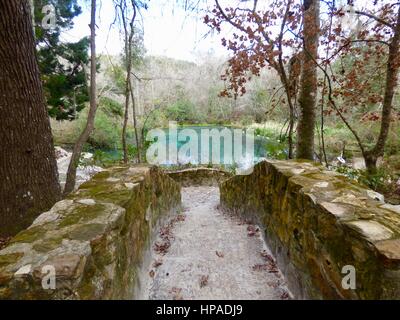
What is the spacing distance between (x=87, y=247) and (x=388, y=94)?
14.0ft

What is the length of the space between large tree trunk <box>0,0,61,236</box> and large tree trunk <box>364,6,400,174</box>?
14.8 ft

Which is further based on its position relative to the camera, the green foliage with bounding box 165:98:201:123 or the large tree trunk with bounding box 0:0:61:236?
the green foliage with bounding box 165:98:201:123

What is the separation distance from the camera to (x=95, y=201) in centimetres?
178

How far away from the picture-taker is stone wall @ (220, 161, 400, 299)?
3.59ft

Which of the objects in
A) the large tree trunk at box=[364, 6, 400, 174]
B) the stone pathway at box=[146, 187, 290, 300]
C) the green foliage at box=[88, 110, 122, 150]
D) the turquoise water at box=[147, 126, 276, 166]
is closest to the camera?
the stone pathway at box=[146, 187, 290, 300]

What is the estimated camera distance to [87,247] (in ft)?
4.00

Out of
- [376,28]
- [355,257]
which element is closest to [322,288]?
[355,257]

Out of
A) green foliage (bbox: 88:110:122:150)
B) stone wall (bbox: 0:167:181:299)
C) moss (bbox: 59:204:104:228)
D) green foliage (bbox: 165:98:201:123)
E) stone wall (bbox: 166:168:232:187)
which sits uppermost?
green foliage (bbox: 165:98:201:123)

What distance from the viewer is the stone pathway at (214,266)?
1.96 meters

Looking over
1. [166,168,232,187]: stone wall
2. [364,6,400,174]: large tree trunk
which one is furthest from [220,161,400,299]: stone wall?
[166,168,232,187]: stone wall

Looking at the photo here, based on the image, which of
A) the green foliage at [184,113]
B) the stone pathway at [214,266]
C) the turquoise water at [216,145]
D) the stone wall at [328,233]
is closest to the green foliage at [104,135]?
the turquoise water at [216,145]

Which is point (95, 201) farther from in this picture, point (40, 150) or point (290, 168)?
Answer: point (290, 168)

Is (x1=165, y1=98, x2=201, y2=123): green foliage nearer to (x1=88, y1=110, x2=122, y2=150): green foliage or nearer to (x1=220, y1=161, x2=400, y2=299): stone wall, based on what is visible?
(x1=88, y1=110, x2=122, y2=150): green foliage
